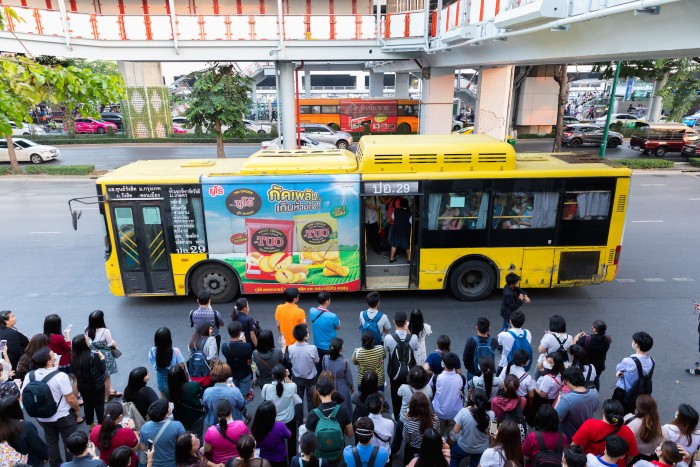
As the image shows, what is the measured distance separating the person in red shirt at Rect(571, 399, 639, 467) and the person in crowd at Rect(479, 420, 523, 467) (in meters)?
0.70

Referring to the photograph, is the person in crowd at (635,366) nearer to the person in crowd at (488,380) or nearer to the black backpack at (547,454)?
the person in crowd at (488,380)

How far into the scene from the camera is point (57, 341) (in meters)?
5.91

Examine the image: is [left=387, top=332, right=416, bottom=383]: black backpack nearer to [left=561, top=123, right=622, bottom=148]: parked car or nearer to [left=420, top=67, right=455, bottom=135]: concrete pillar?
[left=420, top=67, right=455, bottom=135]: concrete pillar

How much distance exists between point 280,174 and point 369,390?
5.24 metres

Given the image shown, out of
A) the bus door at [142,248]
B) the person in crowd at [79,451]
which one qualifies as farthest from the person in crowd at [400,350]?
the bus door at [142,248]

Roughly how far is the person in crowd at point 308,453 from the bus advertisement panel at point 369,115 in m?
31.3

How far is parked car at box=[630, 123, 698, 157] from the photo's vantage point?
2662 cm

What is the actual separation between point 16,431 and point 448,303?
24.4 ft

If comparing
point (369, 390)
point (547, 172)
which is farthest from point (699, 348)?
point (369, 390)

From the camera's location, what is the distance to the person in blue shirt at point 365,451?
395 centimetres

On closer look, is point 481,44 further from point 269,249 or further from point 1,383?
point 1,383

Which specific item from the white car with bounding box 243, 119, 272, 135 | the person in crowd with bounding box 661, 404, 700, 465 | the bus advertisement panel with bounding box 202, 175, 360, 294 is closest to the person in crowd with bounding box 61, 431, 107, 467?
the person in crowd with bounding box 661, 404, 700, 465

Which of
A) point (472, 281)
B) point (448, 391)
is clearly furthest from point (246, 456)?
point (472, 281)

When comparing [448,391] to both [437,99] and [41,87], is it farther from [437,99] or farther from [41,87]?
[437,99]
